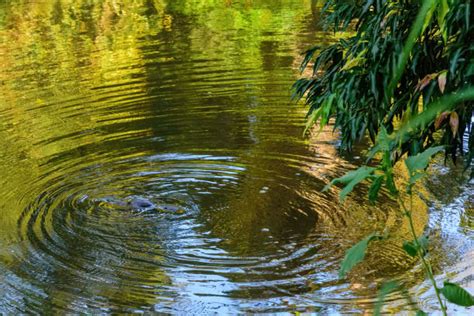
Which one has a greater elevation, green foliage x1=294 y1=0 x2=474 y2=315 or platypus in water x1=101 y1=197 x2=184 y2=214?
green foliage x1=294 y1=0 x2=474 y2=315

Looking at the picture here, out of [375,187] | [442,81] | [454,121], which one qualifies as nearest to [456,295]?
[375,187]

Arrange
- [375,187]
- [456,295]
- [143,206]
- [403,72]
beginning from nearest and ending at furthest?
[456,295], [375,187], [403,72], [143,206]

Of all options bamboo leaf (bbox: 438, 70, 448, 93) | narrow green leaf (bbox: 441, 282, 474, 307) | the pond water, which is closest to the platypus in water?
the pond water

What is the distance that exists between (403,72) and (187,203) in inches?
125

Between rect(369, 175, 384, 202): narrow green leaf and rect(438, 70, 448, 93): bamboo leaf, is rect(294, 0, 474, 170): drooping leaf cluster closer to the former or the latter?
rect(438, 70, 448, 93): bamboo leaf

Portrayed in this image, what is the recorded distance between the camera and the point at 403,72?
301 centimetres

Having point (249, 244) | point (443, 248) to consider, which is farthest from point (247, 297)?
point (443, 248)

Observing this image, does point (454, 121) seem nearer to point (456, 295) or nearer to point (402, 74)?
point (402, 74)

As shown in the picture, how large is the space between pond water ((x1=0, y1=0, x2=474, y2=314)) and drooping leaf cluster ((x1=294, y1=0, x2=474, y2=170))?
114cm

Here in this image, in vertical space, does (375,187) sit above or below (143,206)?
above

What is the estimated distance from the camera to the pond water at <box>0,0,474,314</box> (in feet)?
14.8

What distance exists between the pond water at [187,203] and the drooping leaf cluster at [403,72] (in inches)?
44.9

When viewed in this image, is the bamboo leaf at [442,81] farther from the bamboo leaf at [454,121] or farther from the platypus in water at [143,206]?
the platypus in water at [143,206]

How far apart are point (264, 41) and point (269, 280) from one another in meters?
8.71
